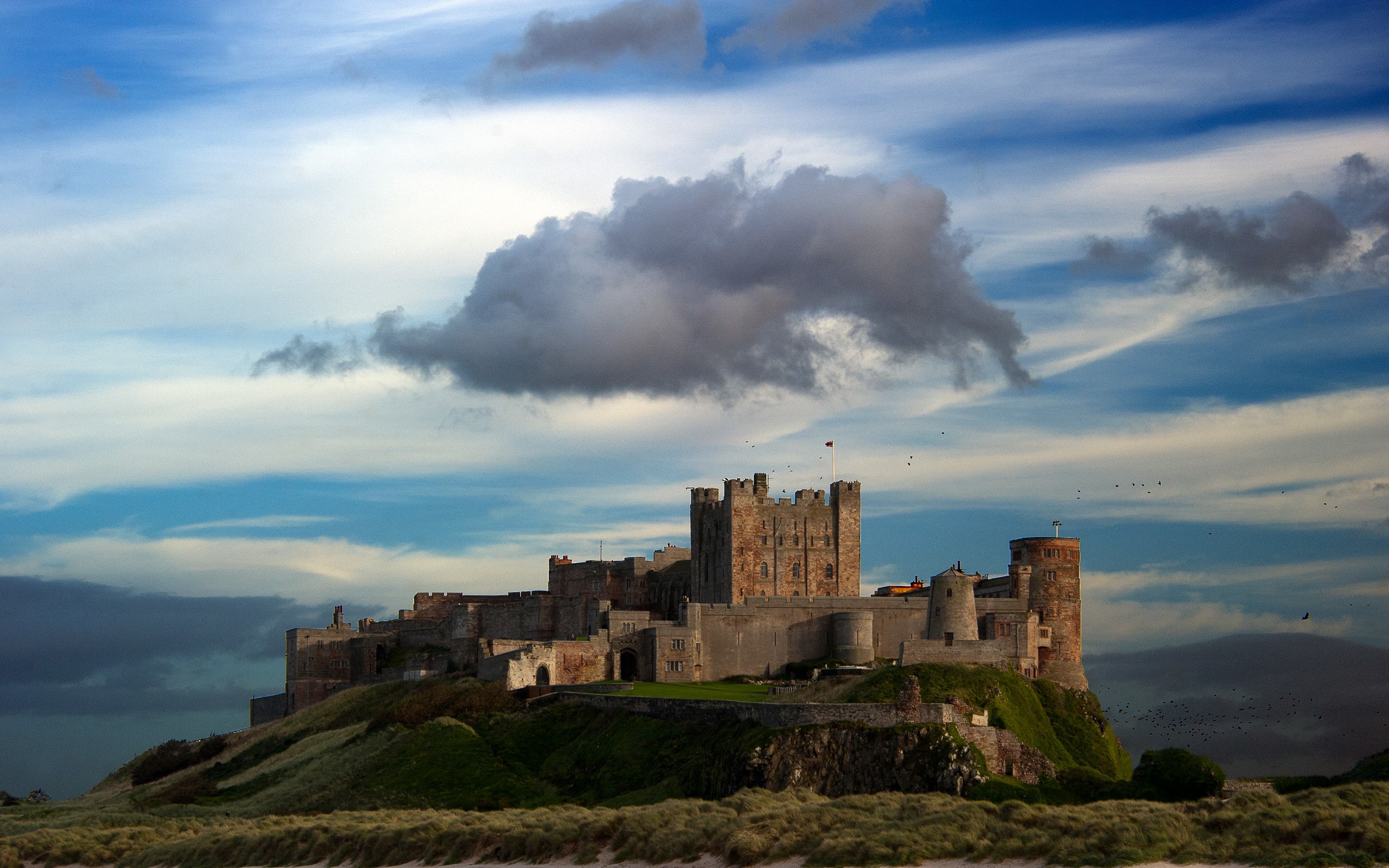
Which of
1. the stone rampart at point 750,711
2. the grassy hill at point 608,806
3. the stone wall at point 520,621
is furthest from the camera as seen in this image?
the stone wall at point 520,621

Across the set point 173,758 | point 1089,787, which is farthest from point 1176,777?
point 173,758

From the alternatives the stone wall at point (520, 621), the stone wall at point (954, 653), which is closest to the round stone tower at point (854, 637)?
the stone wall at point (954, 653)

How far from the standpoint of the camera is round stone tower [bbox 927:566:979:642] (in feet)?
263

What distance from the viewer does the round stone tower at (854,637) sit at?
87688 millimetres

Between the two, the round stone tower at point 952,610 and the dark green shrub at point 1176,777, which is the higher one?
the round stone tower at point 952,610

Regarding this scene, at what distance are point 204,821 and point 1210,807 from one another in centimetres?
4314

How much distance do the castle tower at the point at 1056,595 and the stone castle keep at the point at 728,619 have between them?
6 cm

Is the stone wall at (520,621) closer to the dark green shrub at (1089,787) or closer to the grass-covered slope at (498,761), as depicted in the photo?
the grass-covered slope at (498,761)

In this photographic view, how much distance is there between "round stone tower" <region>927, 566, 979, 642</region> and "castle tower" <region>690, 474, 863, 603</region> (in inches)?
700

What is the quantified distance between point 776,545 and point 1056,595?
737 inches

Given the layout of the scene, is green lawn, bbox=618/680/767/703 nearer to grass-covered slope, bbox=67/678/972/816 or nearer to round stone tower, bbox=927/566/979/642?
grass-covered slope, bbox=67/678/972/816

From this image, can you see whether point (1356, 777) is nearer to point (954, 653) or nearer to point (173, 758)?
point (954, 653)

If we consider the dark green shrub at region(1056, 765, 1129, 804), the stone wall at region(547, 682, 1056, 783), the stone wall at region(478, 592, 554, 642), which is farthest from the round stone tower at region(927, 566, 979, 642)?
the stone wall at region(478, 592, 554, 642)

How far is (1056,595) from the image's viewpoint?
87.9 m
